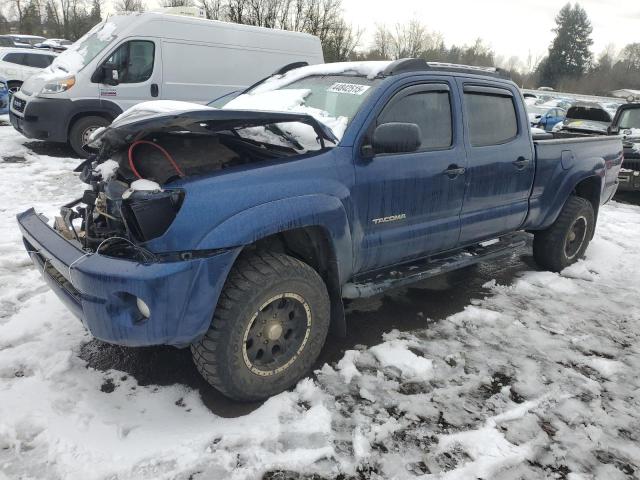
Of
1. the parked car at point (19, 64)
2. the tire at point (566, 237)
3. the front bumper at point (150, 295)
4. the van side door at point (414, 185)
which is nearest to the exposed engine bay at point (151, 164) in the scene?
the front bumper at point (150, 295)

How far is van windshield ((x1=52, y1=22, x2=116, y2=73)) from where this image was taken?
28.7 feet

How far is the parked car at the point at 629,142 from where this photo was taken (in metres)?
8.98

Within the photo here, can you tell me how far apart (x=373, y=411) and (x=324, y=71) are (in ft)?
8.24

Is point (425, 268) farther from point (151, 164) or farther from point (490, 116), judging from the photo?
point (151, 164)

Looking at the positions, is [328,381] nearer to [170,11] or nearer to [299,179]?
[299,179]

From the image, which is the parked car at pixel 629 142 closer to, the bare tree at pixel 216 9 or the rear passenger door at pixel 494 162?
the rear passenger door at pixel 494 162

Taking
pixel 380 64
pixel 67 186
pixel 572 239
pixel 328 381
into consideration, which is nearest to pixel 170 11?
pixel 67 186

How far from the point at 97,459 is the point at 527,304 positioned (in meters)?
3.52

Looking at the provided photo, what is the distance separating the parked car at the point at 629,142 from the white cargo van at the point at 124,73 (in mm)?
7453

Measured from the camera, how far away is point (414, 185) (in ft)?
11.1

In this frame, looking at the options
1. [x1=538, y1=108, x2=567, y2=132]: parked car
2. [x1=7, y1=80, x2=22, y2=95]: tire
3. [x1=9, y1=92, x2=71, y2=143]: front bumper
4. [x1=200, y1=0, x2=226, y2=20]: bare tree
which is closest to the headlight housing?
[x1=9, y1=92, x2=71, y2=143]: front bumper

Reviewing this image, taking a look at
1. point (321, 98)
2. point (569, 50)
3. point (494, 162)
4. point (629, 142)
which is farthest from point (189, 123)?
point (569, 50)

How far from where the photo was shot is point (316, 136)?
122 inches

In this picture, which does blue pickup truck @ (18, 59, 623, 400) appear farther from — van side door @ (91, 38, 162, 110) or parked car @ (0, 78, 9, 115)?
parked car @ (0, 78, 9, 115)
